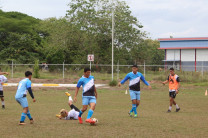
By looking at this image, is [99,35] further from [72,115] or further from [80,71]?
[72,115]

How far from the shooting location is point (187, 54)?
181ft

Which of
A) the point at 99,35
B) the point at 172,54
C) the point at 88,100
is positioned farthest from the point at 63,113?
the point at 172,54

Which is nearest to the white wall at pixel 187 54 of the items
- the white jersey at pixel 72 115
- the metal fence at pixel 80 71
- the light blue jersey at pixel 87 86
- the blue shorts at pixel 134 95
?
the metal fence at pixel 80 71

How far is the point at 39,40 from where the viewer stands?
2687 inches

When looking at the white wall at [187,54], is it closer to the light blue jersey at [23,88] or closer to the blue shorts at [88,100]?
the blue shorts at [88,100]

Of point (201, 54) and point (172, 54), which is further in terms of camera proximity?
point (172, 54)

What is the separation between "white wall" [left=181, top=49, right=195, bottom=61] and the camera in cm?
5484

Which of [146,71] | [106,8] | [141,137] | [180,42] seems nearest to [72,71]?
[146,71]

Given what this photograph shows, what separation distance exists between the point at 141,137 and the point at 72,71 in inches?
1269

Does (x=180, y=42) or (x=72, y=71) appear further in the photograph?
(x=180, y=42)

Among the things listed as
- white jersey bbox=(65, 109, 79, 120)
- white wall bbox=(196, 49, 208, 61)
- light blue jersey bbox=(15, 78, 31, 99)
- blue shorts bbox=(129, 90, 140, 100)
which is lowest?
white jersey bbox=(65, 109, 79, 120)

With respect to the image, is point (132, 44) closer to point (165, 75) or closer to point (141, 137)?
point (165, 75)

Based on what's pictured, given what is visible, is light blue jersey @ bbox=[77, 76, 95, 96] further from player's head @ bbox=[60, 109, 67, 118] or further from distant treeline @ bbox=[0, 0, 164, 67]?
distant treeline @ bbox=[0, 0, 164, 67]

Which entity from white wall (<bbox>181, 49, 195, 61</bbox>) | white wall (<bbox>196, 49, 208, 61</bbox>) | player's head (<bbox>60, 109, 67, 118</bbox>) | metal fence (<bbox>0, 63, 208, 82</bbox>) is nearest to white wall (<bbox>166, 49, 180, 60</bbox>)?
white wall (<bbox>181, 49, 195, 61</bbox>)
